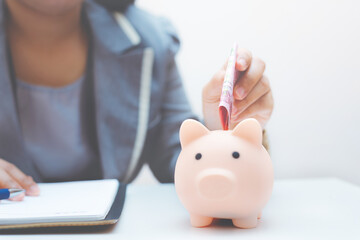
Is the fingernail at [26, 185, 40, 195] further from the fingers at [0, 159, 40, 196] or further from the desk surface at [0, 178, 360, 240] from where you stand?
the desk surface at [0, 178, 360, 240]

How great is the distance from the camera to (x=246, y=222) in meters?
0.39

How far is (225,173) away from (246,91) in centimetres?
17

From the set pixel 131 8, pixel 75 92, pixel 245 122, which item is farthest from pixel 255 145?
pixel 131 8

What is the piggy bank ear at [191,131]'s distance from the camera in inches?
15.3

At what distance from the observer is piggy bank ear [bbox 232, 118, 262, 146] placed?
373mm

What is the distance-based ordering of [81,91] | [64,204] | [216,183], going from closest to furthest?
[216,183] < [64,204] < [81,91]

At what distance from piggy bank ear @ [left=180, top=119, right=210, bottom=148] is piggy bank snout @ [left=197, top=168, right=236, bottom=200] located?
0.17 ft

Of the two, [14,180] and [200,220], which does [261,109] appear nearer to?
[200,220]

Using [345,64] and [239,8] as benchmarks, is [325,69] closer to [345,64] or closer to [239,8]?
[345,64]

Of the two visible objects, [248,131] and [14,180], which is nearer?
[248,131]

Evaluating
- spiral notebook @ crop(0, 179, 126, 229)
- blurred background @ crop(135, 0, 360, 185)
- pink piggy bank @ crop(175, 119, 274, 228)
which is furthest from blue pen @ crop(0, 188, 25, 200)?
blurred background @ crop(135, 0, 360, 185)

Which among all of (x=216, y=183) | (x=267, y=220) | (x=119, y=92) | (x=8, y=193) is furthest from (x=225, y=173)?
(x=119, y=92)

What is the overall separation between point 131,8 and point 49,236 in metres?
0.66

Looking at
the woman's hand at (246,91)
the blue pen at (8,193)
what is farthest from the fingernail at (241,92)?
the blue pen at (8,193)
